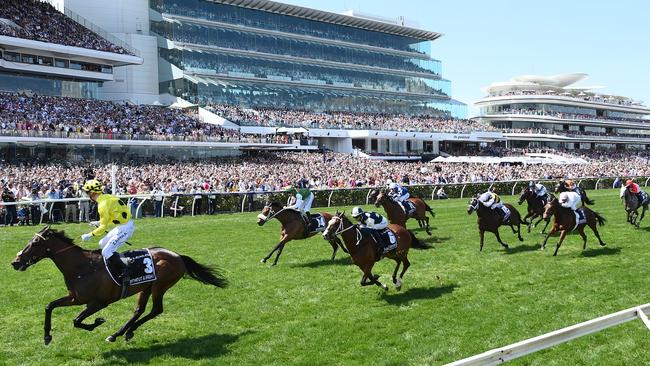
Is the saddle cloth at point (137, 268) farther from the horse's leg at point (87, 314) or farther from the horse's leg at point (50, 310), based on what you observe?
the horse's leg at point (50, 310)

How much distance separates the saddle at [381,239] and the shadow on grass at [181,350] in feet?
8.20

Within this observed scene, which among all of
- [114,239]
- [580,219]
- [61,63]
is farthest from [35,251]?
[61,63]

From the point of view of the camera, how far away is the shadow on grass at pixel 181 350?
19.8 ft

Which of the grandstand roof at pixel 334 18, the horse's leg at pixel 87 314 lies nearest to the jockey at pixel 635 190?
the horse's leg at pixel 87 314

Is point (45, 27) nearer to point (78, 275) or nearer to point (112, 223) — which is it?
Result: point (112, 223)

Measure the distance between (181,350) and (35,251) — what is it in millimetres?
1831

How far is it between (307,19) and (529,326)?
54.9 meters

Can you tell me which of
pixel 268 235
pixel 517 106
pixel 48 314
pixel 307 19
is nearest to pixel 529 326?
pixel 48 314

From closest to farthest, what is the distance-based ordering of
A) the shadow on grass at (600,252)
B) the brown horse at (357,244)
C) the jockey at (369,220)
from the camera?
the brown horse at (357,244) → the jockey at (369,220) → the shadow on grass at (600,252)

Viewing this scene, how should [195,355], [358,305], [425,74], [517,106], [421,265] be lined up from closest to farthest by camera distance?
[195,355]
[358,305]
[421,265]
[425,74]
[517,106]

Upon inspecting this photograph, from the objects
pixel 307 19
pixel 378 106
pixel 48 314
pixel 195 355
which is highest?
pixel 307 19

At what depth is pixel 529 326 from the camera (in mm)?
6824

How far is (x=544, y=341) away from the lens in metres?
3.97

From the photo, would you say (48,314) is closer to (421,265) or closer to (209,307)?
(209,307)
